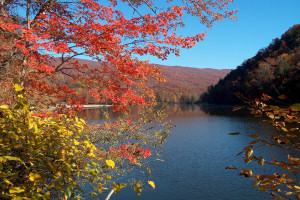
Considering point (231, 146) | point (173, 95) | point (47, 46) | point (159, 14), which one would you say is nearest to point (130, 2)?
point (159, 14)

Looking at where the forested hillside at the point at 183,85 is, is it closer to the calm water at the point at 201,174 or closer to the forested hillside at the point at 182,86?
the forested hillside at the point at 182,86

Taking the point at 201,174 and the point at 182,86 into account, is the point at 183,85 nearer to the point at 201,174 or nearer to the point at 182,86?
the point at 182,86

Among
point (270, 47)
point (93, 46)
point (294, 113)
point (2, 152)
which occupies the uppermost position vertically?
point (270, 47)

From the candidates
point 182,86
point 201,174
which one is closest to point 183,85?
point 182,86

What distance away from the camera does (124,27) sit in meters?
4.88

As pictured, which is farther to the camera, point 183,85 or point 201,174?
point 183,85

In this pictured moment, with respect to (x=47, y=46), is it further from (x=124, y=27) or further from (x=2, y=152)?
(x=2, y=152)

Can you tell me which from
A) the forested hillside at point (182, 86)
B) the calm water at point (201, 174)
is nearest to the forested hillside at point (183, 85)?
the forested hillside at point (182, 86)

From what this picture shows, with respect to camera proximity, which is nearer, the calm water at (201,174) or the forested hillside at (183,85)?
the calm water at (201,174)

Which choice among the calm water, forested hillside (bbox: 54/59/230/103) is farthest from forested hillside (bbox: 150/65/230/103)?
the calm water

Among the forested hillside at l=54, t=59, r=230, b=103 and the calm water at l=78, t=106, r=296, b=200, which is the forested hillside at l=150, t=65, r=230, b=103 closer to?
the forested hillside at l=54, t=59, r=230, b=103

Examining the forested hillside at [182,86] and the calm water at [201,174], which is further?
the forested hillside at [182,86]

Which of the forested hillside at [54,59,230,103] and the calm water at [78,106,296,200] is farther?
the forested hillside at [54,59,230,103]

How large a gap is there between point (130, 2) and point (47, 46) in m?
2.17
